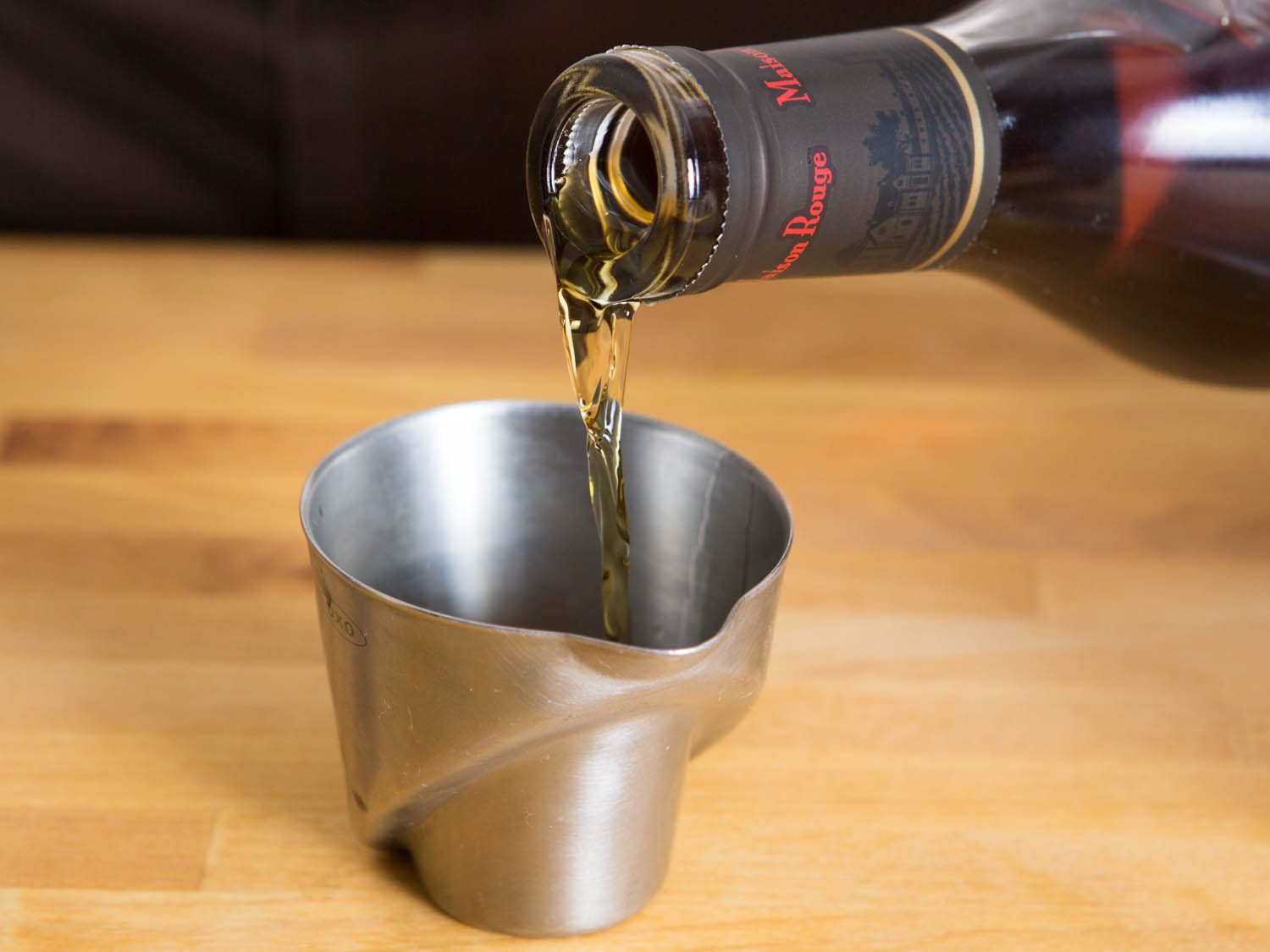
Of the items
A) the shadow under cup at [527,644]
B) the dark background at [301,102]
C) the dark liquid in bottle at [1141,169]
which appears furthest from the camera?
the dark background at [301,102]

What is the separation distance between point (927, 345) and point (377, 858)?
1.58 feet

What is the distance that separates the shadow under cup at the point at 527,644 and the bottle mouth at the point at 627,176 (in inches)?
2.4

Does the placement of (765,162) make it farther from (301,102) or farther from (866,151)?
(301,102)

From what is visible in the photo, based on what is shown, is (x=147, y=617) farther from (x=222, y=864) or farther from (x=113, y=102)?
(x=113, y=102)

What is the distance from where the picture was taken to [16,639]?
59 centimetres

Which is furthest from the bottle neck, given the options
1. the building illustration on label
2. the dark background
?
the dark background

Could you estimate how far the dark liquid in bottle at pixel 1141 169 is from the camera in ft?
1.75

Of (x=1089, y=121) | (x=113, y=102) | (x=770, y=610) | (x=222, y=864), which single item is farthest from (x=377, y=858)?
(x=113, y=102)

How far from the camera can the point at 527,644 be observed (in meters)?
0.37

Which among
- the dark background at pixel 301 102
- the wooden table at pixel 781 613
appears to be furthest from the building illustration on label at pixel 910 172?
the dark background at pixel 301 102

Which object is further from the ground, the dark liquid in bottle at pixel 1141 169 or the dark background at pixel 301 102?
the dark liquid in bottle at pixel 1141 169

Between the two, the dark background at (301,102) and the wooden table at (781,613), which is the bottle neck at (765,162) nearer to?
the wooden table at (781,613)

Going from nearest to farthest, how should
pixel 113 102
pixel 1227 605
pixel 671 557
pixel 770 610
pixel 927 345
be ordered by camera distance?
pixel 770 610 → pixel 671 557 → pixel 1227 605 → pixel 927 345 → pixel 113 102

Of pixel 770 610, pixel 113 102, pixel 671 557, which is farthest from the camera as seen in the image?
pixel 113 102
